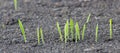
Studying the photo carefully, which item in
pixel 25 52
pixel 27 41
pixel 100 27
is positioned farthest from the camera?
pixel 100 27

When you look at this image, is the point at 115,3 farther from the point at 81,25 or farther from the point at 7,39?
the point at 7,39

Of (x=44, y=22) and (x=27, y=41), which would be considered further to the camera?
(x=44, y=22)

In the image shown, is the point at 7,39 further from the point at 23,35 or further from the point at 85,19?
the point at 85,19

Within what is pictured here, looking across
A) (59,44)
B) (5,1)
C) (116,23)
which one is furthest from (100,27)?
(5,1)

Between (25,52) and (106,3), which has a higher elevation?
(106,3)

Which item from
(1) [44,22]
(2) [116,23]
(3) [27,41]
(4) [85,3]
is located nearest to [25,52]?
(3) [27,41]

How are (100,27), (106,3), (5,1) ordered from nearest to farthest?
1. (100,27)
2. (106,3)
3. (5,1)
